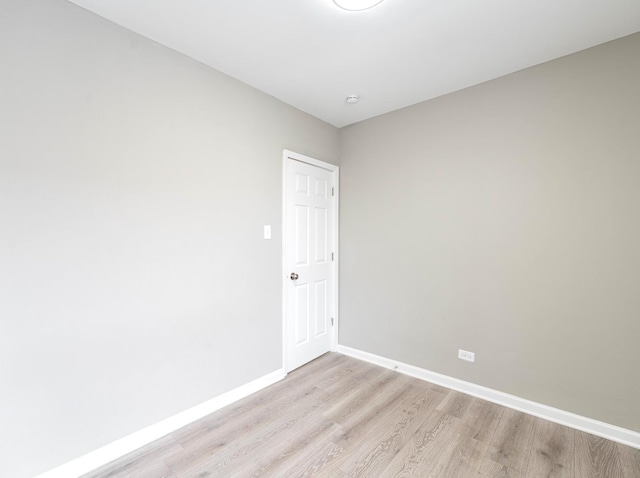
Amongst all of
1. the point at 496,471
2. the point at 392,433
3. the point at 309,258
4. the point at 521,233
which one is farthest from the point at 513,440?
the point at 309,258

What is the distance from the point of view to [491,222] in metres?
2.36

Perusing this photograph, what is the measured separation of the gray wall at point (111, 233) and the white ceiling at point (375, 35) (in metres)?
0.22

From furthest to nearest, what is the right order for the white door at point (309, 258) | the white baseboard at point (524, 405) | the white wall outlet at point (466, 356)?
the white door at point (309, 258), the white wall outlet at point (466, 356), the white baseboard at point (524, 405)

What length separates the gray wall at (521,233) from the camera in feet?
6.16

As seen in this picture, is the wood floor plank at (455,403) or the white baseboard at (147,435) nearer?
the white baseboard at (147,435)

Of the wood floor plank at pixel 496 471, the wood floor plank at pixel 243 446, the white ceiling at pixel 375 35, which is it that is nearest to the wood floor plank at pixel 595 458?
the wood floor plank at pixel 496 471

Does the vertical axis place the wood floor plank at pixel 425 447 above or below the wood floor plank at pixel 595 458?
below

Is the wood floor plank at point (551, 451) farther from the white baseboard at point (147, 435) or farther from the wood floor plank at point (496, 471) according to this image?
the white baseboard at point (147, 435)

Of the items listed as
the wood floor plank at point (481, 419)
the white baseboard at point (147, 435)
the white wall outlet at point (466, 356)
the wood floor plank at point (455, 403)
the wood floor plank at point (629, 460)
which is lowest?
the wood floor plank at point (455, 403)

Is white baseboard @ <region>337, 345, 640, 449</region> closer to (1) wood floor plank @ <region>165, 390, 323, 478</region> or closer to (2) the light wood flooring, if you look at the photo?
(2) the light wood flooring

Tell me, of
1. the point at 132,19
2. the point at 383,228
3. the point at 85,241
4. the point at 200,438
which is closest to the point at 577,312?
the point at 383,228

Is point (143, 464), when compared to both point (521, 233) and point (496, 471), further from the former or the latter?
point (521, 233)

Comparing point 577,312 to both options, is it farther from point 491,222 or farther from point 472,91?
point 472,91

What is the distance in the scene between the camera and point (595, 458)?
5.68ft
